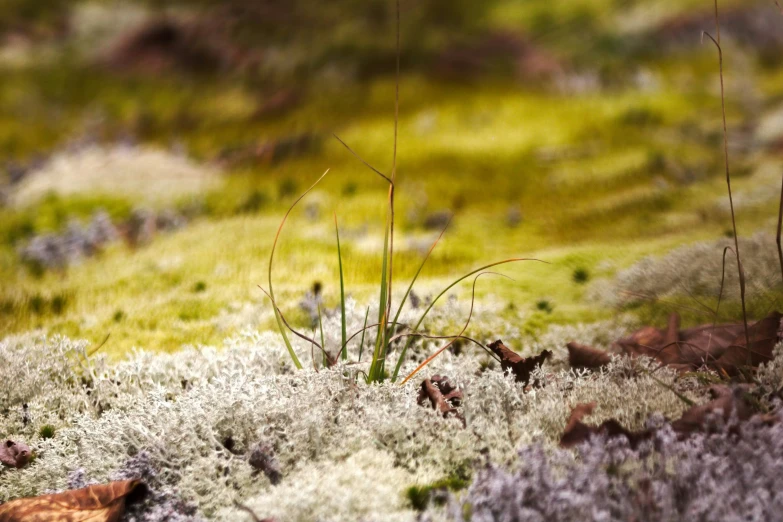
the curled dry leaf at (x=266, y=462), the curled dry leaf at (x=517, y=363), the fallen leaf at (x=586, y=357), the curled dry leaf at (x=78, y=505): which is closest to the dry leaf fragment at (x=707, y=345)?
the fallen leaf at (x=586, y=357)

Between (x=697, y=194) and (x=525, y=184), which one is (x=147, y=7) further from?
(x=697, y=194)

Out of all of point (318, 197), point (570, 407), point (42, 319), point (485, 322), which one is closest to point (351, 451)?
point (570, 407)

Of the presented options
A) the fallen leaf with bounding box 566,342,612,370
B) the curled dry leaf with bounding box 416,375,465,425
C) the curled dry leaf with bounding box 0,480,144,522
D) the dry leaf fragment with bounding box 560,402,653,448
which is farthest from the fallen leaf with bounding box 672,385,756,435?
the curled dry leaf with bounding box 0,480,144,522

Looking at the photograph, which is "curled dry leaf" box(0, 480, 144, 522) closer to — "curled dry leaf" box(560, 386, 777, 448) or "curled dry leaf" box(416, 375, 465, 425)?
"curled dry leaf" box(416, 375, 465, 425)

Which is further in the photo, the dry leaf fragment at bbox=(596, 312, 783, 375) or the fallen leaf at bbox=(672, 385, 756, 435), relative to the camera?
the dry leaf fragment at bbox=(596, 312, 783, 375)

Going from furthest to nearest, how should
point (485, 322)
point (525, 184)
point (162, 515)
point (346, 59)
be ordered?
1. point (346, 59)
2. point (525, 184)
3. point (485, 322)
4. point (162, 515)

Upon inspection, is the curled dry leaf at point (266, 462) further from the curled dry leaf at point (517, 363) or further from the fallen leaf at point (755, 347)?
the fallen leaf at point (755, 347)
